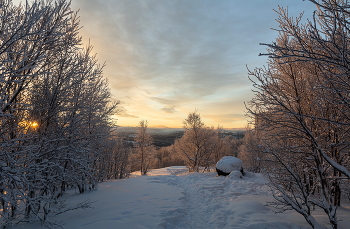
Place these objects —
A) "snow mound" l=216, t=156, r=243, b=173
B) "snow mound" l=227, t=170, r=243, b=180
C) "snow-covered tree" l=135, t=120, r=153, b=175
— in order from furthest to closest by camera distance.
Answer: "snow-covered tree" l=135, t=120, r=153, b=175, "snow mound" l=216, t=156, r=243, b=173, "snow mound" l=227, t=170, r=243, b=180

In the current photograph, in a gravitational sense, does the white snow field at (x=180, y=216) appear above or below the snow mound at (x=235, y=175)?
above

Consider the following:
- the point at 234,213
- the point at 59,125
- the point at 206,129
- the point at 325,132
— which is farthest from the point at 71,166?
the point at 206,129

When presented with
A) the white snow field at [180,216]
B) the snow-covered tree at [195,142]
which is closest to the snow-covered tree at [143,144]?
the snow-covered tree at [195,142]

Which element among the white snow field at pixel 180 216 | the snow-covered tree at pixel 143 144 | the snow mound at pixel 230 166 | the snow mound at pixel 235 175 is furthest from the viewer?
the snow-covered tree at pixel 143 144

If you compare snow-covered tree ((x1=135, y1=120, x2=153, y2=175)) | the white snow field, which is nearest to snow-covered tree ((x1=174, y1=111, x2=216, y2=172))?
snow-covered tree ((x1=135, y1=120, x2=153, y2=175))

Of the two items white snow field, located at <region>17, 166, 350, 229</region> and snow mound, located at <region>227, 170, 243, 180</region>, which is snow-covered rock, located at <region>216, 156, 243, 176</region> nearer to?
snow mound, located at <region>227, 170, 243, 180</region>

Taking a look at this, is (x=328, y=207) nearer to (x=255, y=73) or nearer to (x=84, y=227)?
(x=255, y=73)

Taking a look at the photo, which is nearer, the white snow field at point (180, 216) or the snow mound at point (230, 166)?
the white snow field at point (180, 216)

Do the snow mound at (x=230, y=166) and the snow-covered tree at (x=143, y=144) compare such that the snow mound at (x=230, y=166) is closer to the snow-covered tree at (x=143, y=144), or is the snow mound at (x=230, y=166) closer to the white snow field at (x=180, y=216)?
the white snow field at (x=180, y=216)

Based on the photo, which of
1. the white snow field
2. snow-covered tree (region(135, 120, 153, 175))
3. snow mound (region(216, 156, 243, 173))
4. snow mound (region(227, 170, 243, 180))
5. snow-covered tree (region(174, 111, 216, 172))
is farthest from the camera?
snow-covered tree (region(135, 120, 153, 175))

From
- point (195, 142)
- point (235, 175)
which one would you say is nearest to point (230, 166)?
point (235, 175)

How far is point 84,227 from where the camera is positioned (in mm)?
4137

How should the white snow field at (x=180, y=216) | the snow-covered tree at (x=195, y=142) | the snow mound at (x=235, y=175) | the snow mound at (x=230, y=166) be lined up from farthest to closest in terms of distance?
the snow-covered tree at (x=195, y=142) < the snow mound at (x=230, y=166) < the snow mound at (x=235, y=175) < the white snow field at (x=180, y=216)

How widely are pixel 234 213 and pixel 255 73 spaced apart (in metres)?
4.20
